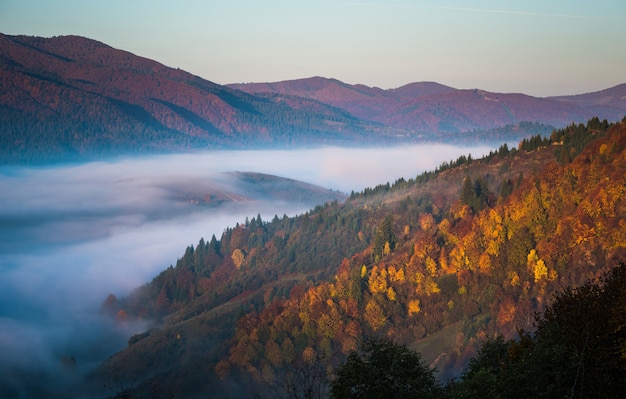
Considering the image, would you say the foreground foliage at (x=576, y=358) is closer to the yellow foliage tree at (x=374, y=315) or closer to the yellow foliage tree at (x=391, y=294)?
the yellow foliage tree at (x=374, y=315)

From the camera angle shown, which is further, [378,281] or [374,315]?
[378,281]

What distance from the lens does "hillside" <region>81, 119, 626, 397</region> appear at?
402ft

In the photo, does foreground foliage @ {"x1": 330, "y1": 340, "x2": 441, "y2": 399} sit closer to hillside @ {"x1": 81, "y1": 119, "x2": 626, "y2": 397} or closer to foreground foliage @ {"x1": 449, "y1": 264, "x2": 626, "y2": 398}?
foreground foliage @ {"x1": 449, "y1": 264, "x2": 626, "y2": 398}

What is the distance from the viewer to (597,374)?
121 feet

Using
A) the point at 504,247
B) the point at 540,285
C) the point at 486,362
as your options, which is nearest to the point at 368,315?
→ the point at 504,247

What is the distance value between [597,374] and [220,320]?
528 feet

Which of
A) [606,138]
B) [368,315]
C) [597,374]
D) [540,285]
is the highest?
[606,138]

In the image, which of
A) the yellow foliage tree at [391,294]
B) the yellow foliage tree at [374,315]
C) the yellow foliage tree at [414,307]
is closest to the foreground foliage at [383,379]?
the yellow foliage tree at [414,307]

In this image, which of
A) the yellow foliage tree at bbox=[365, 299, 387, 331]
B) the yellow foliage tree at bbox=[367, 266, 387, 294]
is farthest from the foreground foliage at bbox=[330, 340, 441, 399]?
the yellow foliage tree at bbox=[367, 266, 387, 294]

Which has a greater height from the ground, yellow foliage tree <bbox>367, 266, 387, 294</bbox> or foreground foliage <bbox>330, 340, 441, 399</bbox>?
foreground foliage <bbox>330, 340, 441, 399</bbox>

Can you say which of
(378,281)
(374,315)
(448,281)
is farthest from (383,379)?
(378,281)

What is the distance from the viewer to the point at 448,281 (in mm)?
145625

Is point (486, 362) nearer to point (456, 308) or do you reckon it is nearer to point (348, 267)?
point (456, 308)

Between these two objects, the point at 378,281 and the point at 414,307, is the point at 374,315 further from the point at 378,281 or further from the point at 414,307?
the point at 378,281
